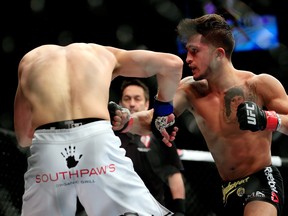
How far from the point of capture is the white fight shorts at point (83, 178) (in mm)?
1632

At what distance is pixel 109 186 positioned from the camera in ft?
5.33

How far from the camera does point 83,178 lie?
5.38 feet

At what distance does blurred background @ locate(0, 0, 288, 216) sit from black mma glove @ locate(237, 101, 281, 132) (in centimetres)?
220

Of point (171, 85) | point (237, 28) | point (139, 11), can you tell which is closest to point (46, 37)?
point (139, 11)

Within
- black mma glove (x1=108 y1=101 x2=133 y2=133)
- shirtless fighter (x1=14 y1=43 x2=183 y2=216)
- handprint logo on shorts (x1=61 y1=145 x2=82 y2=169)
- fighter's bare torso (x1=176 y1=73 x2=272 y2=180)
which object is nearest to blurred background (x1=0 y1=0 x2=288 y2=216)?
fighter's bare torso (x1=176 y1=73 x2=272 y2=180)

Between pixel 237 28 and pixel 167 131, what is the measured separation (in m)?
2.78

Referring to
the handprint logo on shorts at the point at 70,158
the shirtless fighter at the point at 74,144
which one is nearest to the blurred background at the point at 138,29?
the shirtless fighter at the point at 74,144

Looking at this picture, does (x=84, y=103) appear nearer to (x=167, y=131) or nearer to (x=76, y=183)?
(x=76, y=183)

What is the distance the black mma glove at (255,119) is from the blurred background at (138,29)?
2205 mm

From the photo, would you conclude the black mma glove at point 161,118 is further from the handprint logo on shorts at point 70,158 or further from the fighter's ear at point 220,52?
the handprint logo on shorts at point 70,158

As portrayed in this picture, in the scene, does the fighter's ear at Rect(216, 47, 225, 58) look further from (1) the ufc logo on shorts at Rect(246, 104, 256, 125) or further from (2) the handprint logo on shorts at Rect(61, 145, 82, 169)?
(2) the handprint logo on shorts at Rect(61, 145, 82, 169)

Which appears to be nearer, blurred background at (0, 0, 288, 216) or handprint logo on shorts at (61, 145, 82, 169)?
handprint logo on shorts at (61, 145, 82, 169)

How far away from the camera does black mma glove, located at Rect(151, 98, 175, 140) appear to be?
85.5 inches

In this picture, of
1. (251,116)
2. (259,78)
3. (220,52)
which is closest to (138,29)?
(220,52)
